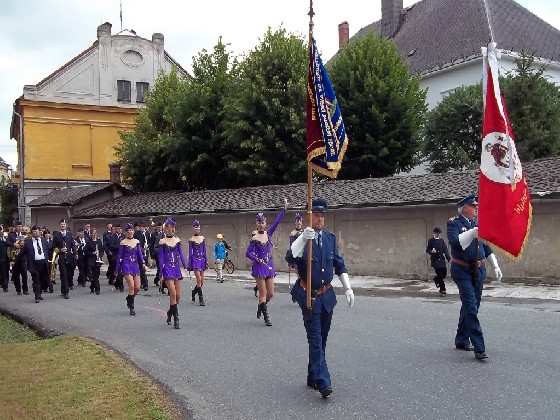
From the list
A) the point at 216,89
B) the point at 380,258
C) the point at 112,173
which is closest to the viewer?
the point at 380,258

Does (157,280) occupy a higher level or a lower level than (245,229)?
lower

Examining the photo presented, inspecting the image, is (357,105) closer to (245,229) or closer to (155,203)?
(245,229)

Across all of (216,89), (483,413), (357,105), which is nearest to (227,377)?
(483,413)

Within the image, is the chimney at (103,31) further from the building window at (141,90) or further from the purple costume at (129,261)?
the purple costume at (129,261)

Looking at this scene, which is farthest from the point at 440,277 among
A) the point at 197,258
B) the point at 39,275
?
the point at 39,275

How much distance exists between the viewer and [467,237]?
8445 millimetres

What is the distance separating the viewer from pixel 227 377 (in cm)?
802

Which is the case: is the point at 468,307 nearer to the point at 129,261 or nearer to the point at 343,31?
the point at 129,261

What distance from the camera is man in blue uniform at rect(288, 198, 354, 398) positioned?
275 inches

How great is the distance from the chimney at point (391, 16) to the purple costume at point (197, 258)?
127 ft

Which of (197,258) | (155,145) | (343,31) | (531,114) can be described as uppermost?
(343,31)

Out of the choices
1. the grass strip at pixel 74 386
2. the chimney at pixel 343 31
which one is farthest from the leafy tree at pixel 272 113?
the grass strip at pixel 74 386

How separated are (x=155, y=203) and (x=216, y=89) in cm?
898

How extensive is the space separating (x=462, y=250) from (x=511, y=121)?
78.5ft
